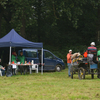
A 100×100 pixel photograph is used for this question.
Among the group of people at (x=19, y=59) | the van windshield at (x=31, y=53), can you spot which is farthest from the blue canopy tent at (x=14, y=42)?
the van windshield at (x=31, y=53)

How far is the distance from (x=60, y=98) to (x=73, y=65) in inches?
290

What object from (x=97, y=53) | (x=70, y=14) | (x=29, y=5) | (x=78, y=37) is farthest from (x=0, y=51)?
(x=78, y=37)

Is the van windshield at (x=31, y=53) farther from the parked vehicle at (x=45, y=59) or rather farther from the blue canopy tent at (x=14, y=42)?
the blue canopy tent at (x=14, y=42)

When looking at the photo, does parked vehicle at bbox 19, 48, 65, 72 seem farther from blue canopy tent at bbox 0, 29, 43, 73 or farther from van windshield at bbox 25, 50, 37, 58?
blue canopy tent at bbox 0, 29, 43, 73

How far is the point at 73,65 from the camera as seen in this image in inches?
626

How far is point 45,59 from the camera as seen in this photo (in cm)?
2216

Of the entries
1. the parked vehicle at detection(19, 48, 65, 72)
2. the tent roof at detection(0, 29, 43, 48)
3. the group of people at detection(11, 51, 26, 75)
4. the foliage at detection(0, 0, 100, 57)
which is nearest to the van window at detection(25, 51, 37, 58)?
the parked vehicle at detection(19, 48, 65, 72)

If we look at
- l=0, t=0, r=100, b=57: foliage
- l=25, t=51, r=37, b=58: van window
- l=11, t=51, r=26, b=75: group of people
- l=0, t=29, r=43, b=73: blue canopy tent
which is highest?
l=0, t=0, r=100, b=57: foliage

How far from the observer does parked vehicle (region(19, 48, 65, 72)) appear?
71.6 feet

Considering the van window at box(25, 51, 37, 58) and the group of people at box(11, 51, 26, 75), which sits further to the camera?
the van window at box(25, 51, 37, 58)

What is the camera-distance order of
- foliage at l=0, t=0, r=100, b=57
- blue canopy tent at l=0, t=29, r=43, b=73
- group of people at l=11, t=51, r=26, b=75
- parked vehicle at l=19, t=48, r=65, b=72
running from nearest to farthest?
blue canopy tent at l=0, t=29, r=43, b=73
group of people at l=11, t=51, r=26, b=75
parked vehicle at l=19, t=48, r=65, b=72
foliage at l=0, t=0, r=100, b=57

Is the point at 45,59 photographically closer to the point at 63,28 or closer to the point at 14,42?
the point at 14,42

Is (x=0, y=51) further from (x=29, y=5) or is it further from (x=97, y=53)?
(x=97, y=53)

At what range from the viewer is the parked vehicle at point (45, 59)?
2183 cm
